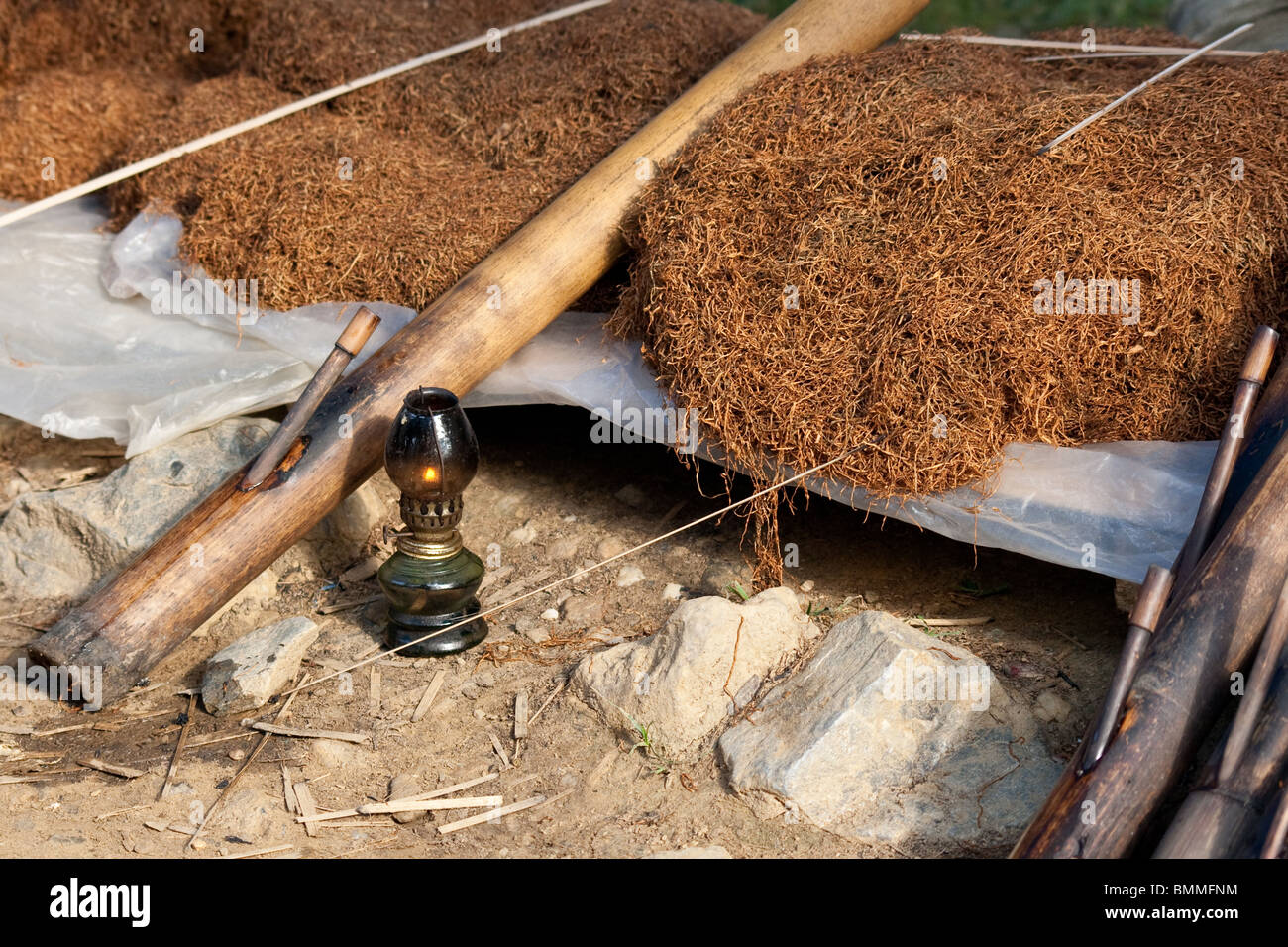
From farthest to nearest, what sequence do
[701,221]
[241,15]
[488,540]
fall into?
→ [241,15] → [488,540] → [701,221]

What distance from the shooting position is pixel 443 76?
15.9 ft

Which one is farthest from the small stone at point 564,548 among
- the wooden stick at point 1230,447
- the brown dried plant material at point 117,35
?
the brown dried plant material at point 117,35

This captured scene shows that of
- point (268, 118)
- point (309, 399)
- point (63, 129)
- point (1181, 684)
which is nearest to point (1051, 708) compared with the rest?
point (1181, 684)

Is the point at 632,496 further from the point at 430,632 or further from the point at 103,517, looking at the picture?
the point at 103,517

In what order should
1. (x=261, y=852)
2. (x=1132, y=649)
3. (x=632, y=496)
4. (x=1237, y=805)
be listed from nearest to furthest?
1. (x=1237, y=805)
2. (x=1132, y=649)
3. (x=261, y=852)
4. (x=632, y=496)

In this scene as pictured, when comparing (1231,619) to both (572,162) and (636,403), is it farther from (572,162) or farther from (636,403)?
(572,162)

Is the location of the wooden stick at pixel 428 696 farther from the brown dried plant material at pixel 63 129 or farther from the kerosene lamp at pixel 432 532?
the brown dried plant material at pixel 63 129

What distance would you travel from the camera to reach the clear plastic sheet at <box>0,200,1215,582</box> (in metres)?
3.15

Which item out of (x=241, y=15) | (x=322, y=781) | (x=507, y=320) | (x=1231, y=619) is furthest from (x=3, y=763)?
(x=241, y=15)

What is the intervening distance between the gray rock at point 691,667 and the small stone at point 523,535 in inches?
31.7

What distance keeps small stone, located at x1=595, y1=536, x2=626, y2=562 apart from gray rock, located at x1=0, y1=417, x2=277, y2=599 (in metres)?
1.17

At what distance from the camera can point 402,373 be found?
3.58 m

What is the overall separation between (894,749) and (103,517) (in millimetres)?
2528

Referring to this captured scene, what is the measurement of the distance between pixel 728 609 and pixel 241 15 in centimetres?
423
